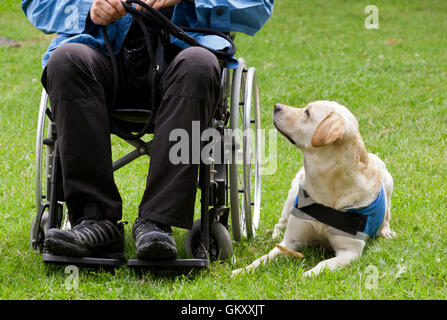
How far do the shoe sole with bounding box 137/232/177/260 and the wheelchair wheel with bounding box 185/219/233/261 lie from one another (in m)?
0.35

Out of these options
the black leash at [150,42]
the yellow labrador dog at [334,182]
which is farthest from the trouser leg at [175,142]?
the yellow labrador dog at [334,182]

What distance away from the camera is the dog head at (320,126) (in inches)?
108

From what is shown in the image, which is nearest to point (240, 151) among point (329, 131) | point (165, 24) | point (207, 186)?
point (207, 186)

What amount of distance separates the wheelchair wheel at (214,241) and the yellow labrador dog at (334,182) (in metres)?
0.16

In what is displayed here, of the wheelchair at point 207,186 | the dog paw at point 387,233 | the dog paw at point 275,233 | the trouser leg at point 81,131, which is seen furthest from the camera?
the dog paw at point 275,233

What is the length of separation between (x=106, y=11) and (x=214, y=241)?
1141 mm

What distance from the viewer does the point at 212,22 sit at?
2.89m

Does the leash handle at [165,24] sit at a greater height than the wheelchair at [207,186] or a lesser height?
greater

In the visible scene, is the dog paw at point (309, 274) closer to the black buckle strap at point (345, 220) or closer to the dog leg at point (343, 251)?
the dog leg at point (343, 251)

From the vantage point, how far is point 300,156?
5180 mm

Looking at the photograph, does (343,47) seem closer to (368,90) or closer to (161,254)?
(368,90)

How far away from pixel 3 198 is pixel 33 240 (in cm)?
105

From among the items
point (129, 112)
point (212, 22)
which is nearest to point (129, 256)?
point (129, 112)

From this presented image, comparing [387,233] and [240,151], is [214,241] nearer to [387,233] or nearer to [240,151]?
[240,151]
